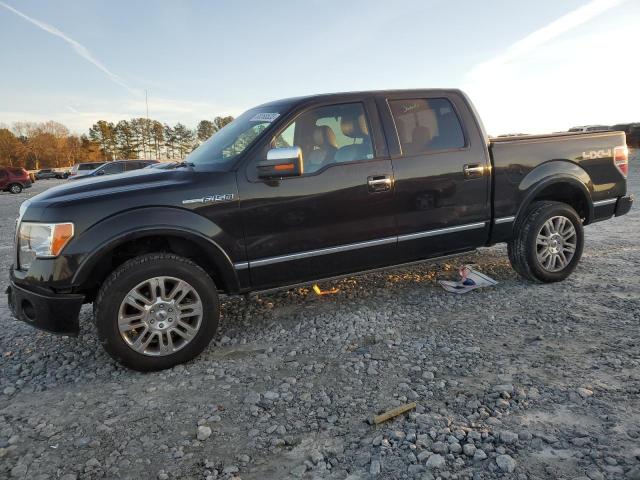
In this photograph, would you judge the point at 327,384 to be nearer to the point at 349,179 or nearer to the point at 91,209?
the point at 349,179

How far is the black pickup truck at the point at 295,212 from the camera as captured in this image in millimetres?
3098

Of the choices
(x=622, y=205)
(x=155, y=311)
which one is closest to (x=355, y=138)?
(x=155, y=311)

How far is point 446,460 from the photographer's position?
2.13 metres

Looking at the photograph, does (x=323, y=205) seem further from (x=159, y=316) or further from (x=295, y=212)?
(x=159, y=316)

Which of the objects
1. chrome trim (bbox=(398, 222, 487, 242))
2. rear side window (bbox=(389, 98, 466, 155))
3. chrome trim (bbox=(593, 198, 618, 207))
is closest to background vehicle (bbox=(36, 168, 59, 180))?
rear side window (bbox=(389, 98, 466, 155))

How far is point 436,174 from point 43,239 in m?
3.22

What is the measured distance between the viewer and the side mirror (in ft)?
11.0

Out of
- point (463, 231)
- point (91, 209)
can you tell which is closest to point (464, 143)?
point (463, 231)

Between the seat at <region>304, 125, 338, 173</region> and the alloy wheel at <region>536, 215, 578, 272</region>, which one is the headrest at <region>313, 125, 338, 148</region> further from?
the alloy wheel at <region>536, 215, 578, 272</region>

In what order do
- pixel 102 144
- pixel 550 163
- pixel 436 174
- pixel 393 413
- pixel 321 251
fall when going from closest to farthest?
pixel 393 413
pixel 321 251
pixel 436 174
pixel 550 163
pixel 102 144

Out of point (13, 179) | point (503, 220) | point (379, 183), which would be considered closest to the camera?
point (379, 183)

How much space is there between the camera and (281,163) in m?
3.34

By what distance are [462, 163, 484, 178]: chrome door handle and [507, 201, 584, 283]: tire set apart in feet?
2.50

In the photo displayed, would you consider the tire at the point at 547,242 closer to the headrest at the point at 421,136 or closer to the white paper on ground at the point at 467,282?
the white paper on ground at the point at 467,282
